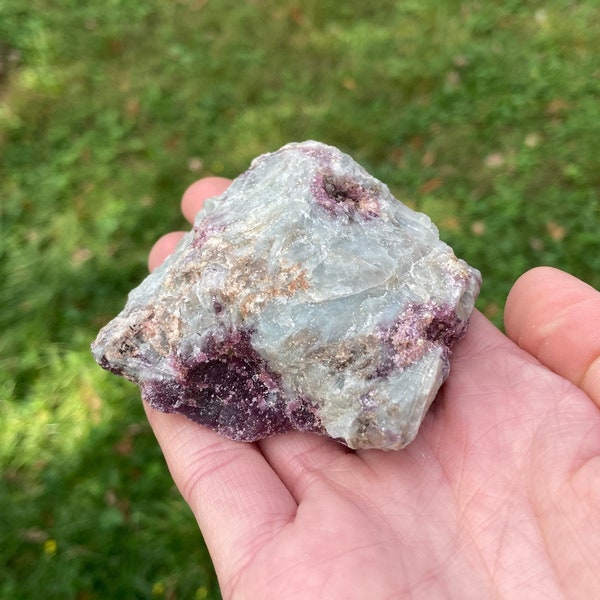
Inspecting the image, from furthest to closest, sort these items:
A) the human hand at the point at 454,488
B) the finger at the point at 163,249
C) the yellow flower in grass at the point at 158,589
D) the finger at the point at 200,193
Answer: the finger at the point at 200,193
the finger at the point at 163,249
the yellow flower in grass at the point at 158,589
the human hand at the point at 454,488

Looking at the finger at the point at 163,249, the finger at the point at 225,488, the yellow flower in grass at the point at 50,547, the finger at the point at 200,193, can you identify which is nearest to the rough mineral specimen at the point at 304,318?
the finger at the point at 225,488

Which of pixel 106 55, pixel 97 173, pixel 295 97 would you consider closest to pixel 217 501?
pixel 97 173

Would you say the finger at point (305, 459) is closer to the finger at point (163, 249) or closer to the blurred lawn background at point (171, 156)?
the blurred lawn background at point (171, 156)

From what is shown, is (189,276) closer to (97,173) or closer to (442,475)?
(442,475)

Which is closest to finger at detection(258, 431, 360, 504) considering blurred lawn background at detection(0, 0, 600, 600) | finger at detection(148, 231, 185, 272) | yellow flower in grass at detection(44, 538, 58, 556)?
blurred lawn background at detection(0, 0, 600, 600)

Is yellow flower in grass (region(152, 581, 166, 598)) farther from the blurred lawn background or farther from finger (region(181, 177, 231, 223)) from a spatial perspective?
finger (region(181, 177, 231, 223))

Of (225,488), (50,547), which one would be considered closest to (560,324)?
(225,488)
